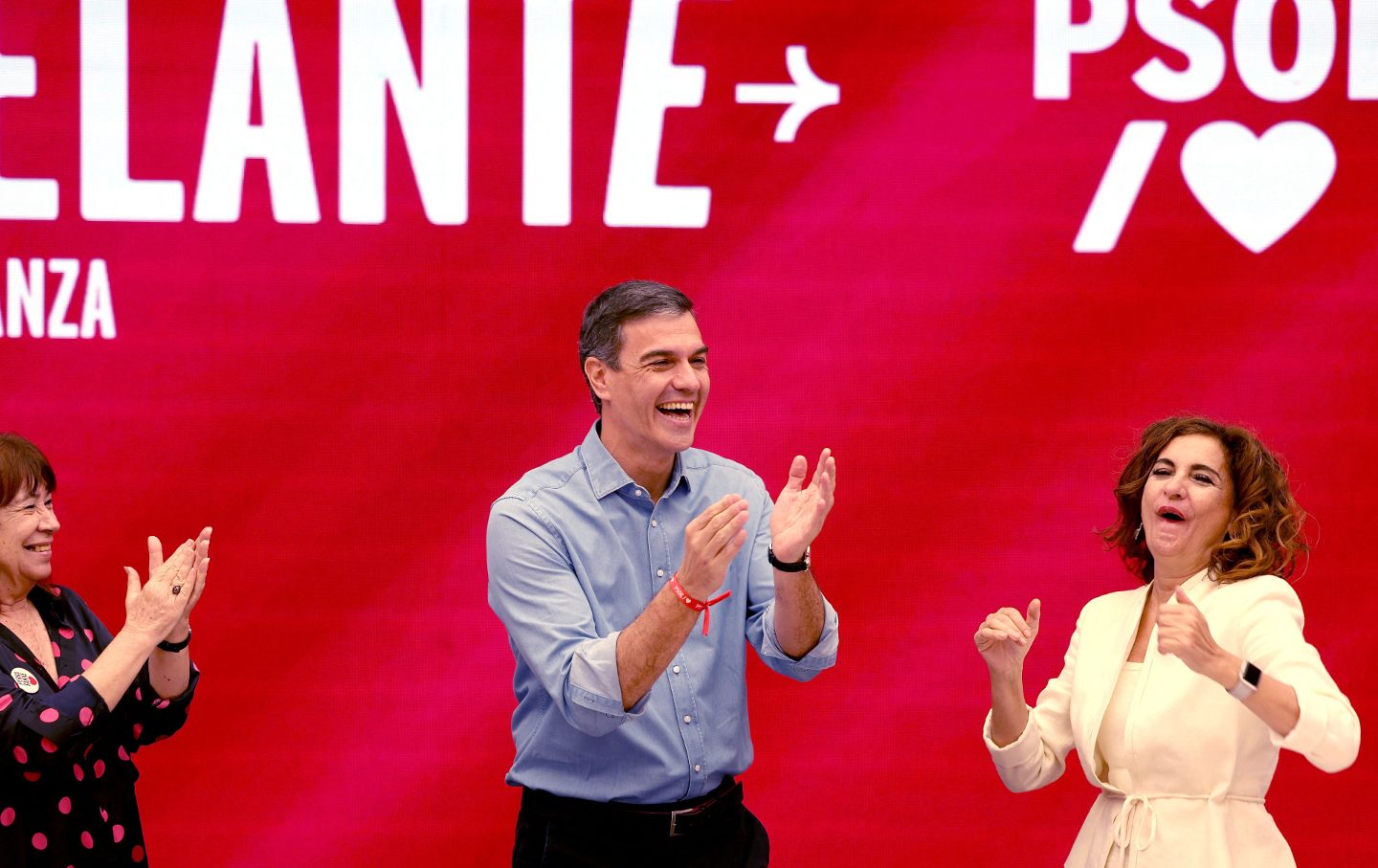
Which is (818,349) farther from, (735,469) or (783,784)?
(783,784)

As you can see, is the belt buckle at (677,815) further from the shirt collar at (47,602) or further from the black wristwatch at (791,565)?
the shirt collar at (47,602)

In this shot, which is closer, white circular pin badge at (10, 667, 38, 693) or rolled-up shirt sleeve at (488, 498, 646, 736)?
rolled-up shirt sleeve at (488, 498, 646, 736)

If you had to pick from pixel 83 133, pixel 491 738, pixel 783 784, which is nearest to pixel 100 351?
pixel 83 133

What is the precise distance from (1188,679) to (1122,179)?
4.73 feet

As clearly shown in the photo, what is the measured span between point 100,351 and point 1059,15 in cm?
240

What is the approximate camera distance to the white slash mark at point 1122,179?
3256mm

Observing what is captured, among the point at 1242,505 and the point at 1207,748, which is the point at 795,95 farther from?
the point at 1207,748

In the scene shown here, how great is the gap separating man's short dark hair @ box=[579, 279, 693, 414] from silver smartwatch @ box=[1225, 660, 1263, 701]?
1079 millimetres

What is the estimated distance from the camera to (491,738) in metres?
3.29

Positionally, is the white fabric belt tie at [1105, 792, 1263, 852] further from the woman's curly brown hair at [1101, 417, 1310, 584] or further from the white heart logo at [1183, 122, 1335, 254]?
the white heart logo at [1183, 122, 1335, 254]

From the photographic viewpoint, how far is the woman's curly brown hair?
2.32 metres

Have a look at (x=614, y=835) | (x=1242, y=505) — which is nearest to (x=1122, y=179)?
(x=1242, y=505)

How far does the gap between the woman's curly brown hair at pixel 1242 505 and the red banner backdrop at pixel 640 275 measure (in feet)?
2.54

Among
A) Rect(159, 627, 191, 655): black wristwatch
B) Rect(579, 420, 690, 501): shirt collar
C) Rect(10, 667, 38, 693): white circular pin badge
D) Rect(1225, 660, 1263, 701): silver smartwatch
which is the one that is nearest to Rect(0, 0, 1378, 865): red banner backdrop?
Rect(159, 627, 191, 655): black wristwatch
